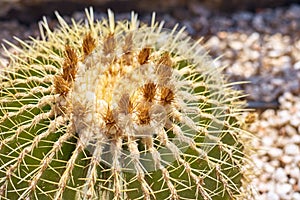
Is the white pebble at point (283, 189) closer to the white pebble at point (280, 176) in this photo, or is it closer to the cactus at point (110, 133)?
the white pebble at point (280, 176)

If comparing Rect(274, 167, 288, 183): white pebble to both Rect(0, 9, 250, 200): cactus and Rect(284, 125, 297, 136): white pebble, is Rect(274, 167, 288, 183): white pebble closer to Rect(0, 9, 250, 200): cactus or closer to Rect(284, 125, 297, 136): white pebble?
Rect(284, 125, 297, 136): white pebble

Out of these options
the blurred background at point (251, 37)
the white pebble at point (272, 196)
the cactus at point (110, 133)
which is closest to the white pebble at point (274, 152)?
the blurred background at point (251, 37)

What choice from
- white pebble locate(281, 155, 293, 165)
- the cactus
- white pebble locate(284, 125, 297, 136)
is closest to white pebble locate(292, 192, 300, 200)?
white pebble locate(281, 155, 293, 165)

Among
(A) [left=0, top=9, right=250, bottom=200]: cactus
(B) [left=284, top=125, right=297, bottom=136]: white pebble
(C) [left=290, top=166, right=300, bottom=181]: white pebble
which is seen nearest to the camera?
(A) [left=0, top=9, right=250, bottom=200]: cactus

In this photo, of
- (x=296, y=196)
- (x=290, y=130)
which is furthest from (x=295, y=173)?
(x=290, y=130)

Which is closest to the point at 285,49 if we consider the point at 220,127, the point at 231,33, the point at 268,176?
the point at 231,33

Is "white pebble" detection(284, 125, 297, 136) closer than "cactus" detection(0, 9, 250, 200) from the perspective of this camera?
No
